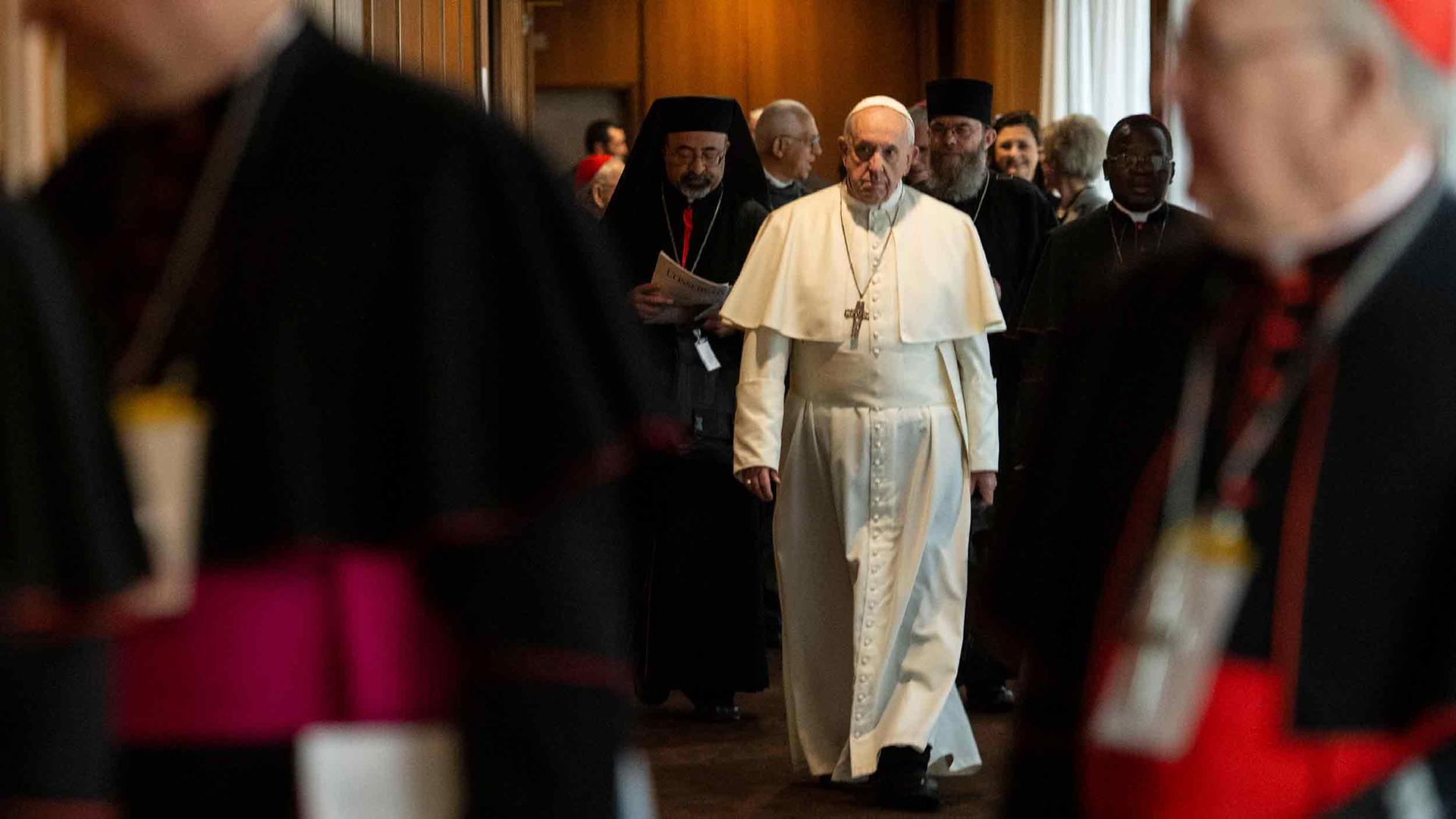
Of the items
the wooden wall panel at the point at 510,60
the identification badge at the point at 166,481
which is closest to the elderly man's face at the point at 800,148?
the wooden wall panel at the point at 510,60

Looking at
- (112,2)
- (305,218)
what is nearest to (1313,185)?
(305,218)

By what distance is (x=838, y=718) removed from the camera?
5.70m

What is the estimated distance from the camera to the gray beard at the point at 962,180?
7.60 m

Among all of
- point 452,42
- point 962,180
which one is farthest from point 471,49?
point 962,180

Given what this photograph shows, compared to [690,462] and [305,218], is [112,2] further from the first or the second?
[690,462]

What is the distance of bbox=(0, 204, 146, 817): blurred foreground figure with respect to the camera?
1.43m

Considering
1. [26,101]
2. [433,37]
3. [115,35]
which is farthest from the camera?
[433,37]

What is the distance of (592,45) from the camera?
17641 mm

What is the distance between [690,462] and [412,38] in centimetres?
215

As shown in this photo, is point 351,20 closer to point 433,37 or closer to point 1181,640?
point 433,37

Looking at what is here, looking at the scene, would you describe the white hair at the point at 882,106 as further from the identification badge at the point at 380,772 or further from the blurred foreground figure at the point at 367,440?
the identification badge at the point at 380,772

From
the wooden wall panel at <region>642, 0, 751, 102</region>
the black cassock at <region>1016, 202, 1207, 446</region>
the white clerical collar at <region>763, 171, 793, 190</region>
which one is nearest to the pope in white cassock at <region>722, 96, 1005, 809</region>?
the black cassock at <region>1016, 202, 1207, 446</region>

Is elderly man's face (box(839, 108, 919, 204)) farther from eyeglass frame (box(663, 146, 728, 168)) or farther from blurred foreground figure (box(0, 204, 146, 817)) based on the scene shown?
blurred foreground figure (box(0, 204, 146, 817))

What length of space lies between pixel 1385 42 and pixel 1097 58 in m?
11.2
